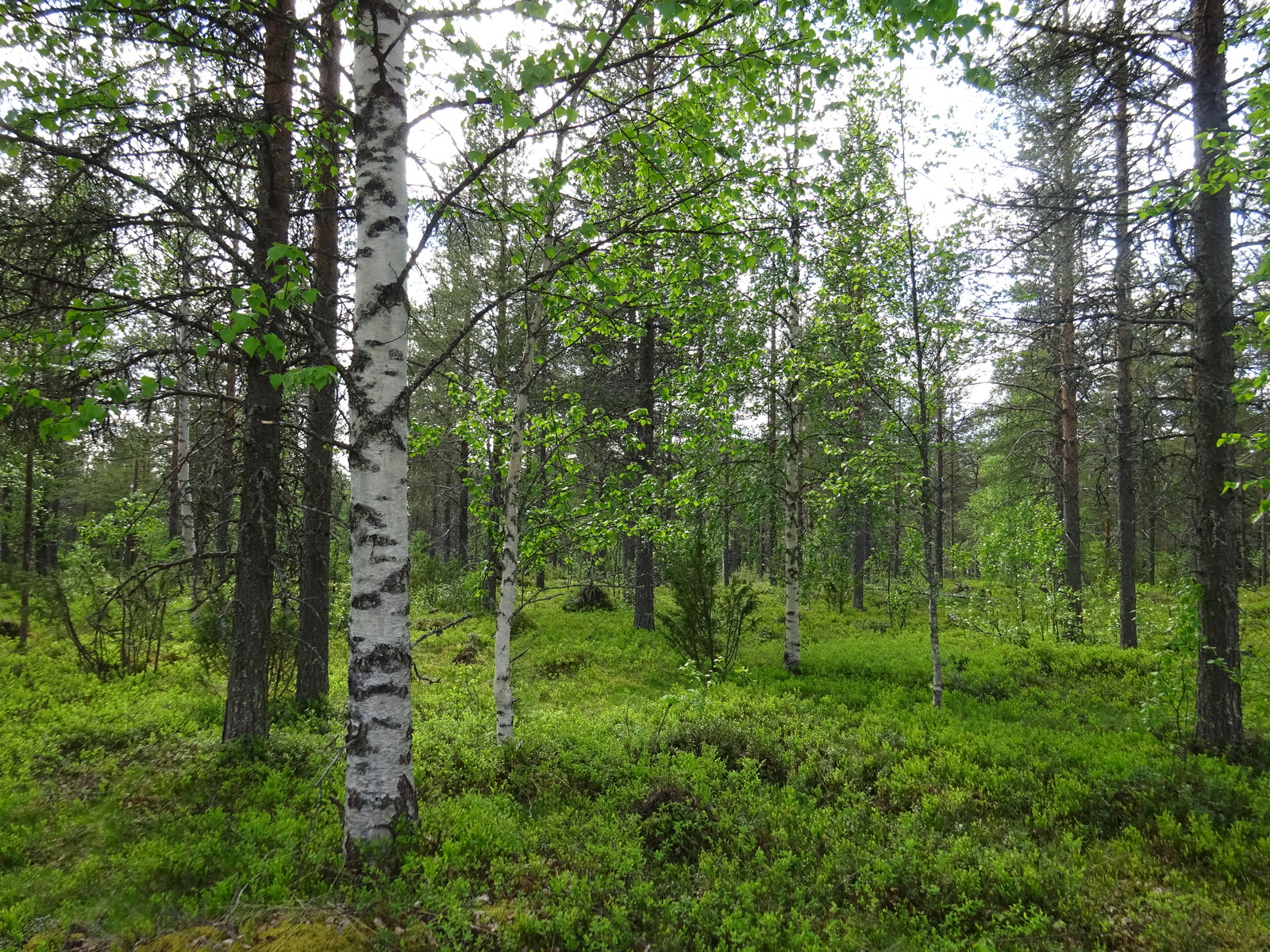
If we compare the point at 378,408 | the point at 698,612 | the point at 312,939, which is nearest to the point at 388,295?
the point at 378,408

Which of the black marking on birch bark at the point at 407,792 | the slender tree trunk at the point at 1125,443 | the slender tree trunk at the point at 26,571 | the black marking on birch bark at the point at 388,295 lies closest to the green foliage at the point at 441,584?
the slender tree trunk at the point at 26,571

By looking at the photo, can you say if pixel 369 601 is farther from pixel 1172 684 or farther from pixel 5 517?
pixel 5 517

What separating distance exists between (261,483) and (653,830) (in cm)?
470

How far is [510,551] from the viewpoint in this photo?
6262 millimetres

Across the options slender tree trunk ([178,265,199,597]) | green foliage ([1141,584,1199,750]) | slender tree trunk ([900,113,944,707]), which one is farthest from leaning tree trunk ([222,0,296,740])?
green foliage ([1141,584,1199,750])

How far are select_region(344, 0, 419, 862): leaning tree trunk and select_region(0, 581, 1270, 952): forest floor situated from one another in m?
0.59

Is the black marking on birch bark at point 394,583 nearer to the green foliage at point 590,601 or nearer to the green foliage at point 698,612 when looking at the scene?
the green foliage at point 698,612

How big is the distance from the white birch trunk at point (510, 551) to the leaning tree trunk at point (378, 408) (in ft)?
9.06

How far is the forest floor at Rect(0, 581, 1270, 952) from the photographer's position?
11.3ft

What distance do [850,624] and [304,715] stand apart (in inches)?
513

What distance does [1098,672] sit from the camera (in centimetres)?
960

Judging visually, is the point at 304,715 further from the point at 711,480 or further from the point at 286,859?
the point at 711,480

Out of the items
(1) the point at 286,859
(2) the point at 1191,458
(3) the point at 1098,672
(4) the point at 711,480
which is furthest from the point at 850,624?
(1) the point at 286,859

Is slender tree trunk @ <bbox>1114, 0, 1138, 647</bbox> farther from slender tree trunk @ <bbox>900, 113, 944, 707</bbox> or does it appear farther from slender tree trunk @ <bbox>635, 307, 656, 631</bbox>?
slender tree trunk @ <bbox>635, 307, 656, 631</bbox>
